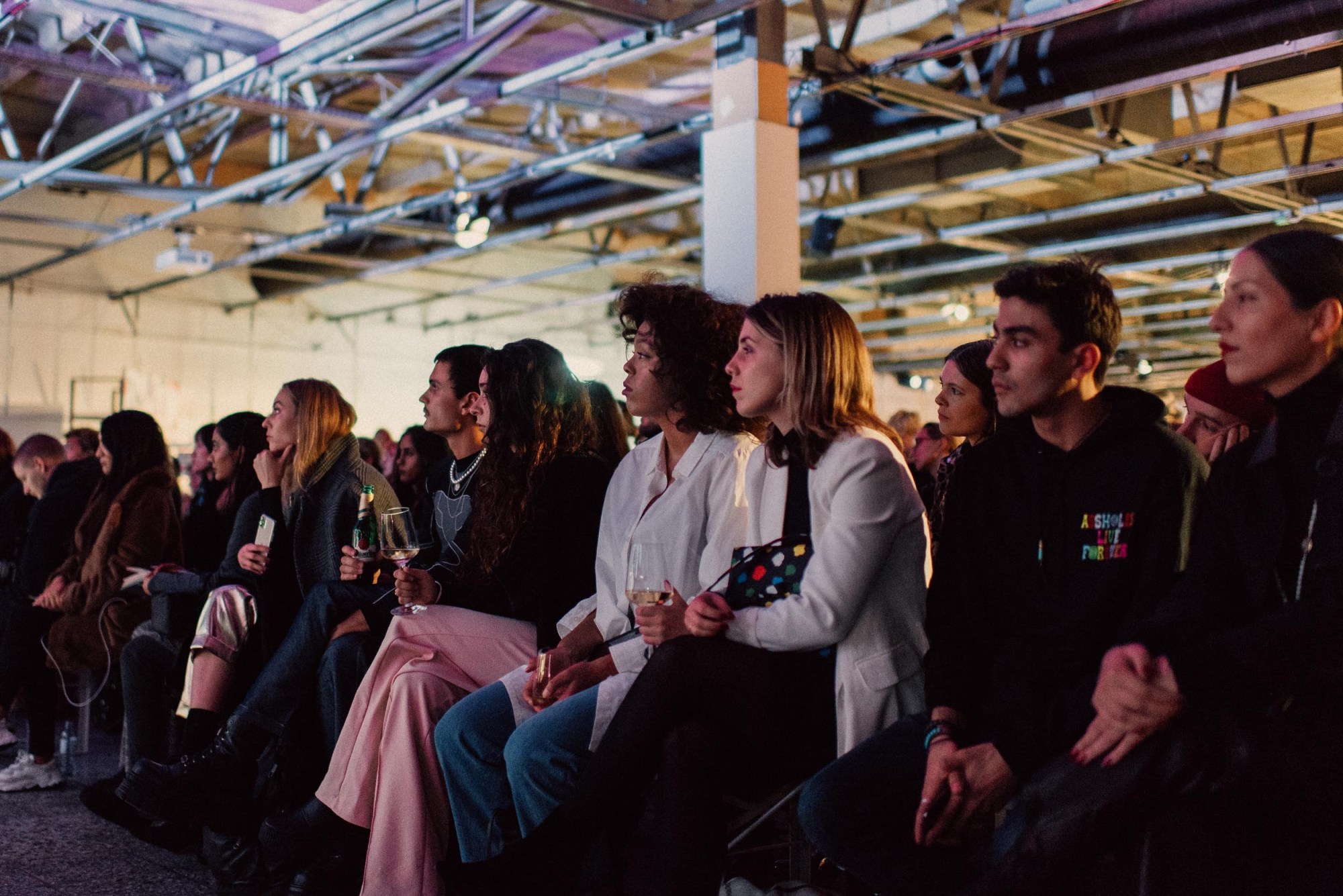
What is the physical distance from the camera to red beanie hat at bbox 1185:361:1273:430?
2385 millimetres

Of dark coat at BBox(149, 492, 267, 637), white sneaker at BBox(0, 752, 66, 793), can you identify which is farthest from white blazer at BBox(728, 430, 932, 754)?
white sneaker at BBox(0, 752, 66, 793)

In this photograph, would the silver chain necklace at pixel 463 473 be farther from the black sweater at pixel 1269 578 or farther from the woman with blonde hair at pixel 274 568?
the black sweater at pixel 1269 578

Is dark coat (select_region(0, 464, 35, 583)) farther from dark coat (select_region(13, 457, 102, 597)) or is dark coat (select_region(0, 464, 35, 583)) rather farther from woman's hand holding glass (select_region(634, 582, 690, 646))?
woman's hand holding glass (select_region(634, 582, 690, 646))

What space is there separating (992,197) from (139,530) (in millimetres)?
9023

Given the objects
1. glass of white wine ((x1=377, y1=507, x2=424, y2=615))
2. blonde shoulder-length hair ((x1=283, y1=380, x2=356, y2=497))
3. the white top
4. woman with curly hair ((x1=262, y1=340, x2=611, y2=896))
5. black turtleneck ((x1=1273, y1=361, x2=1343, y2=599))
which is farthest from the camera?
blonde shoulder-length hair ((x1=283, y1=380, x2=356, y2=497))

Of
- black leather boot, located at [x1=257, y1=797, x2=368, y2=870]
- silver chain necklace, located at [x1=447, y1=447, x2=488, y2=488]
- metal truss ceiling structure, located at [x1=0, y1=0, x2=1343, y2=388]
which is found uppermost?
metal truss ceiling structure, located at [x1=0, y1=0, x2=1343, y2=388]

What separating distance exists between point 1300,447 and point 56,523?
177 inches

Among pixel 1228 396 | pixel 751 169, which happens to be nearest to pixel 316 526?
pixel 751 169

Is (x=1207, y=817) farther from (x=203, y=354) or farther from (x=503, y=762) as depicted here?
(x=203, y=354)

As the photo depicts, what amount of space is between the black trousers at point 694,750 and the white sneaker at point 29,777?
2.97 metres

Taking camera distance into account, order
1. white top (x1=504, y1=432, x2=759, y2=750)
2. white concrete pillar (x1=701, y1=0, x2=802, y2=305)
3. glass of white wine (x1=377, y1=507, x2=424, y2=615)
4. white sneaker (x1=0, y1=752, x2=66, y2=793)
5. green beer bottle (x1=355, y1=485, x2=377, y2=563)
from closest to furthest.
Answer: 1. white top (x1=504, y1=432, x2=759, y2=750)
2. glass of white wine (x1=377, y1=507, x2=424, y2=615)
3. green beer bottle (x1=355, y1=485, x2=377, y2=563)
4. white sneaker (x1=0, y1=752, x2=66, y2=793)
5. white concrete pillar (x1=701, y1=0, x2=802, y2=305)

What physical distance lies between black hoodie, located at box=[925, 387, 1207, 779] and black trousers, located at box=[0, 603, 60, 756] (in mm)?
3648

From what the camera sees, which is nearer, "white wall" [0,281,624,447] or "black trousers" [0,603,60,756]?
"black trousers" [0,603,60,756]

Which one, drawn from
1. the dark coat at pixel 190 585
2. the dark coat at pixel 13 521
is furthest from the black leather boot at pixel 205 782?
the dark coat at pixel 13 521
